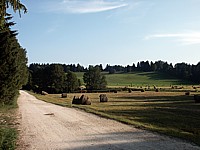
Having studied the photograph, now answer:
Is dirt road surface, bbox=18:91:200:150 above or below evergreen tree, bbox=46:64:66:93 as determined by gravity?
below

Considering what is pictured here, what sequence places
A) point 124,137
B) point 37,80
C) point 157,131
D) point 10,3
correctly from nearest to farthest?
point 10,3 → point 124,137 → point 157,131 → point 37,80

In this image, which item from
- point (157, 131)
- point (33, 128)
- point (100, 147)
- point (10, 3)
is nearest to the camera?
point (10, 3)

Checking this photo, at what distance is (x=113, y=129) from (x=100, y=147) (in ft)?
14.2

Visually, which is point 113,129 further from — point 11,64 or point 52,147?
point 11,64

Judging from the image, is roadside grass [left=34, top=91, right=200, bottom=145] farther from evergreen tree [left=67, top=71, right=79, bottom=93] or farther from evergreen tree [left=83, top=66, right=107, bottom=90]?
evergreen tree [left=83, top=66, right=107, bottom=90]

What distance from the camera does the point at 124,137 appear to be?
41.2 feet

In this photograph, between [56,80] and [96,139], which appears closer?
[96,139]

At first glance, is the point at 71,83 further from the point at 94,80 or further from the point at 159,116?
the point at 159,116

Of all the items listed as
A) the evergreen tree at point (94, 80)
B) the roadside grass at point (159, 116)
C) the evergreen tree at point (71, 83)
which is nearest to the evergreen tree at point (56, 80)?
the evergreen tree at point (71, 83)

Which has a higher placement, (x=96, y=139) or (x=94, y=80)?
(x=94, y=80)

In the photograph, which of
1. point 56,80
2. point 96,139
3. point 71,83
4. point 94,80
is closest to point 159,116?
point 96,139

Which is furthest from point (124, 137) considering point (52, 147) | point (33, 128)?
point (33, 128)

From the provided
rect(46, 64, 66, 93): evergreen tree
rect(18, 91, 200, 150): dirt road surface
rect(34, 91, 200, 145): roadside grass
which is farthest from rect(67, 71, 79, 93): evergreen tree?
rect(18, 91, 200, 150): dirt road surface

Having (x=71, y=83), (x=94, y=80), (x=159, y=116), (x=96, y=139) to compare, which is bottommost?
(x=159, y=116)
